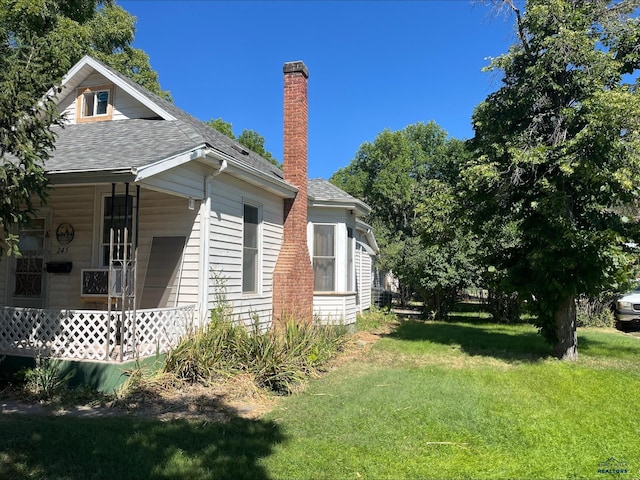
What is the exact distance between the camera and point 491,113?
34.3ft

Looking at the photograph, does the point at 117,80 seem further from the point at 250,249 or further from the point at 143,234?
the point at 250,249

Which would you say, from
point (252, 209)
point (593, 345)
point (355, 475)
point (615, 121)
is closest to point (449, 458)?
point (355, 475)

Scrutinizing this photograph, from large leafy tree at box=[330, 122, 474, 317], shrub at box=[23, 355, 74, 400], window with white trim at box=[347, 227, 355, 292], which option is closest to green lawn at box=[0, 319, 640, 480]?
shrub at box=[23, 355, 74, 400]

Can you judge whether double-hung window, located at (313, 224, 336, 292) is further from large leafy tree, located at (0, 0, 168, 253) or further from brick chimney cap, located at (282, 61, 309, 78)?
large leafy tree, located at (0, 0, 168, 253)

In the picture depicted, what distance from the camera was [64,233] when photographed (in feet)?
30.9

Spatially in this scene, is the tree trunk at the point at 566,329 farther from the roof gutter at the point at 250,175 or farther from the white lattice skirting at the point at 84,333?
the white lattice skirting at the point at 84,333

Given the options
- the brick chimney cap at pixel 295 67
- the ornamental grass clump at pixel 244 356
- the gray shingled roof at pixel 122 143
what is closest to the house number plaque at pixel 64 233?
the gray shingled roof at pixel 122 143

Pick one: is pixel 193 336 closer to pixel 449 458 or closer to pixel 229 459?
pixel 229 459

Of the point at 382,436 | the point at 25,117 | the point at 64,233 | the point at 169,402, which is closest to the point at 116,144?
the point at 64,233

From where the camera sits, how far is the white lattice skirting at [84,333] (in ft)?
23.4

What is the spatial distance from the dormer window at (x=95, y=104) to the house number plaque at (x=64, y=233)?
2.83m

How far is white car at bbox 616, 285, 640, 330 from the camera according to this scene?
16.6 meters

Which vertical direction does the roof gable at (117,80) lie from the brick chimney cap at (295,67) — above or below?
below

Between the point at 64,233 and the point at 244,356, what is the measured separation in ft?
15.0
